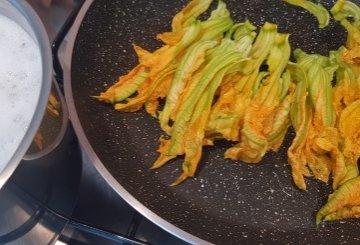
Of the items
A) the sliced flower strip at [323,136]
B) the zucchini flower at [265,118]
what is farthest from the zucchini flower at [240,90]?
the sliced flower strip at [323,136]

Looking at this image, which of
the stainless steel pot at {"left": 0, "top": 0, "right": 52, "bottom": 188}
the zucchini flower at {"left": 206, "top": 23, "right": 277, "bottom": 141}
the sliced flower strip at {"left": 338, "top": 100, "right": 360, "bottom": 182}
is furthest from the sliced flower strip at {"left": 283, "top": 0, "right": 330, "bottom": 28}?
the stainless steel pot at {"left": 0, "top": 0, "right": 52, "bottom": 188}

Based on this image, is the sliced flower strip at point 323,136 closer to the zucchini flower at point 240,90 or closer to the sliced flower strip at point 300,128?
the sliced flower strip at point 300,128

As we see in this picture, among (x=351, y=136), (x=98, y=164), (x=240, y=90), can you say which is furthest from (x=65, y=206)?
(x=351, y=136)

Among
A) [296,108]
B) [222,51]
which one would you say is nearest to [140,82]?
[222,51]

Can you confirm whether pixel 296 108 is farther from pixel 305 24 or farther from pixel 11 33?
pixel 11 33

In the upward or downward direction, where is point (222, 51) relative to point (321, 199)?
upward

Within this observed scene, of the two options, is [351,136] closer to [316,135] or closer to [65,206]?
[316,135]
